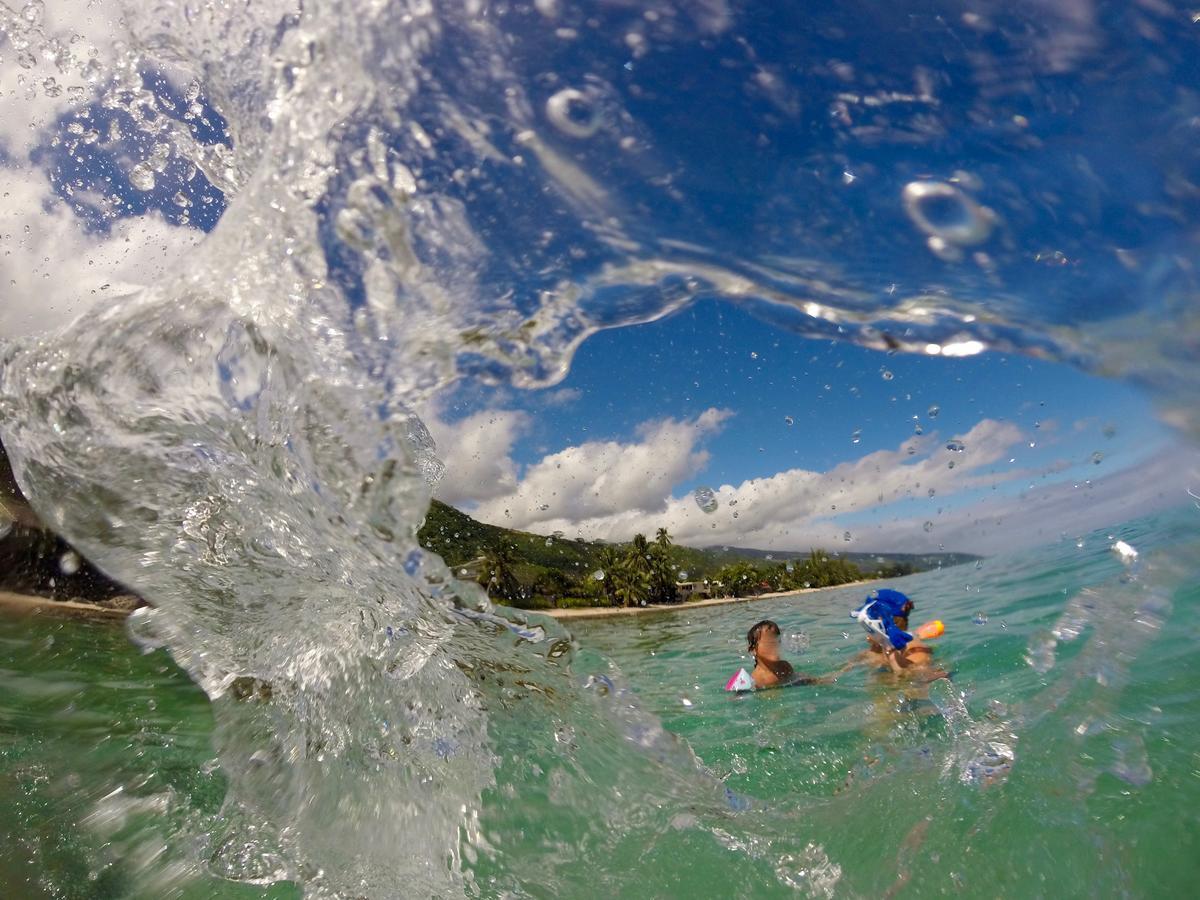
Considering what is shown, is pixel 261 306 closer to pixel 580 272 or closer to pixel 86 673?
pixel 580 272

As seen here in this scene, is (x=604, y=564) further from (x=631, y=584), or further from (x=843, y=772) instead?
(x=843, y=772)

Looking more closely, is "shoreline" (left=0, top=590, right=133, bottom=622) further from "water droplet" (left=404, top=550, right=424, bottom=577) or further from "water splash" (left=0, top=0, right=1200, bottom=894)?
"water droplet" (left=404, top=550, right=424, bottom=577)

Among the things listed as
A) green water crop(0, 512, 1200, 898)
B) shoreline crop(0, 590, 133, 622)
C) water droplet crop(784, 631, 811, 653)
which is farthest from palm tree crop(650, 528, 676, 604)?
shoreline crop(0, 590, 133, 622)

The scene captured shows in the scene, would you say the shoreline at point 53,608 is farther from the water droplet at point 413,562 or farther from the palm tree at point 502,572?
the palm tree at point 502,572

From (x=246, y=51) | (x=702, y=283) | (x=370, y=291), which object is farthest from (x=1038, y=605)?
(x=246, y=51)

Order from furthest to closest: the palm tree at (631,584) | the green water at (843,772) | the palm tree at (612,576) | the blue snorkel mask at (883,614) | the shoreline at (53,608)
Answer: the palm tree at (631,584) < the palm tree at (612,576) < the blue snorkel mask at (883,614) < the shoreline at (53,608) < the green water at (843,772)

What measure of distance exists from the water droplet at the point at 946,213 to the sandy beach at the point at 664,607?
38.8ft

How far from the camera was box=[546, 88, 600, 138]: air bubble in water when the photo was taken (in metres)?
2.46

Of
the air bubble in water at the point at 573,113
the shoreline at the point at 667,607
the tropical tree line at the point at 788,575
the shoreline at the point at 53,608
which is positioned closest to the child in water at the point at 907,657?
the tropical tree line at the point at 788,575

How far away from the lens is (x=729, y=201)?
2.74 metres

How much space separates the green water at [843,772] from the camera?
335 cm

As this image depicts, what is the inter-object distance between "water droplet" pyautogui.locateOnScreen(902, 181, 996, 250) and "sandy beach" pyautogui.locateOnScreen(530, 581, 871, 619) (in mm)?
11833

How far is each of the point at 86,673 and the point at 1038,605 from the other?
1169 centimetres

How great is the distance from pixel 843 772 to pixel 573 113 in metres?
4.56
